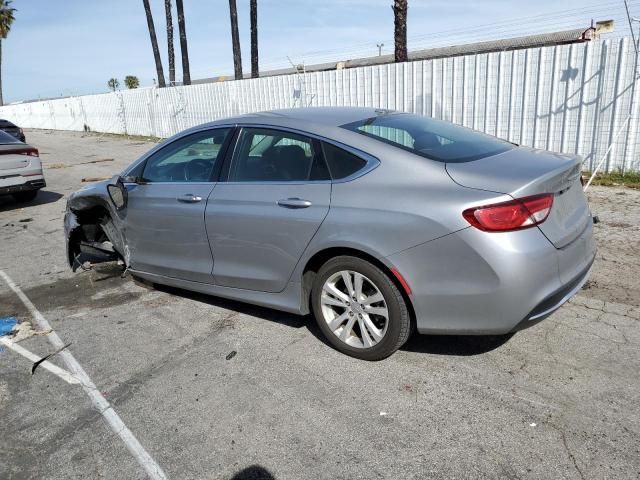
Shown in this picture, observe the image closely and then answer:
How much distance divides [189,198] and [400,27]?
36.7ft

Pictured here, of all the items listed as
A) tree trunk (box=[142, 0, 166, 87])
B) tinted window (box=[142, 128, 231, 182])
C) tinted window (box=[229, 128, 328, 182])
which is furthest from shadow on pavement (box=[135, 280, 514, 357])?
tree trunk (box=[142, 0, 166, 87])

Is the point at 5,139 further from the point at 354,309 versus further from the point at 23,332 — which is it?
the point at 354,309

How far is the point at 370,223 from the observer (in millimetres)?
3158

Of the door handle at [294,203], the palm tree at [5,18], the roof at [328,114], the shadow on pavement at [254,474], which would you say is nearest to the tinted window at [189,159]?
the roof at [328,114]

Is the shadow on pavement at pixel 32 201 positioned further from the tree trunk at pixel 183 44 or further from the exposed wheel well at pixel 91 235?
the tree trunk at pixel 183 44

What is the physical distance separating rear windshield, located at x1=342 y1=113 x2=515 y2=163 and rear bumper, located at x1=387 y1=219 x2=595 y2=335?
2.11ft

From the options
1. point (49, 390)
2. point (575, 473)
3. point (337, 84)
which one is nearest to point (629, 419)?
point (575, 473)

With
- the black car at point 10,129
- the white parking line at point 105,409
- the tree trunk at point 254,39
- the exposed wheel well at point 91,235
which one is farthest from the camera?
the tree trunk at point 254,39

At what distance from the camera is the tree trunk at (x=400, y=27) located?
13367mm

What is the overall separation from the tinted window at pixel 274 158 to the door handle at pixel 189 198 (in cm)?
35

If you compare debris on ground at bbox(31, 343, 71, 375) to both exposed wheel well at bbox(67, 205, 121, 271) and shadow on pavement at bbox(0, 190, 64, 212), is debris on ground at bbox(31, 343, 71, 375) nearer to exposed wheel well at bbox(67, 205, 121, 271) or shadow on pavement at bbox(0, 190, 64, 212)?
exposed wheel well at bbox(67, 205, 121, 271)

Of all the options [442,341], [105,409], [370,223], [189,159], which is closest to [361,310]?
[370,223]

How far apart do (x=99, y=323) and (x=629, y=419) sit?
13.0 feet

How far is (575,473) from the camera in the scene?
2.41 metres
